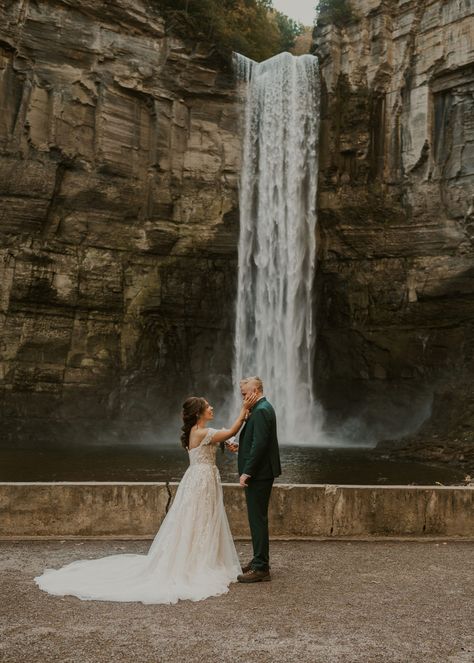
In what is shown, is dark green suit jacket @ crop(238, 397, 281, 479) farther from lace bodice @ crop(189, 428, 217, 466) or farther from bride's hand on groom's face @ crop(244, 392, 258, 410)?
lace bodice @ crop(189, 428, 217, 466)

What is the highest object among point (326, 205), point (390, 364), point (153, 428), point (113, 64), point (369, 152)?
point (113, 64)

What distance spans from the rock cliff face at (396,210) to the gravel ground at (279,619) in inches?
791

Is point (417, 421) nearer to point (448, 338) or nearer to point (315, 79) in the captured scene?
point (448, 338)

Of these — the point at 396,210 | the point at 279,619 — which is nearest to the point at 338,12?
the point at 396,210

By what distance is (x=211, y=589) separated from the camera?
5637mm

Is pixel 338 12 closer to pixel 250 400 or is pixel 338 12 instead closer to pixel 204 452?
pixel 250 400

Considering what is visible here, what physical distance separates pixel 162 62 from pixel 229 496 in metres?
24.7

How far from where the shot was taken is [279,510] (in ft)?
25.7

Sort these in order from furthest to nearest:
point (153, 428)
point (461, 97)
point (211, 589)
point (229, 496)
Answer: point (153, 428) → point (461, 97) → point (229, 496) → point (211, 589)

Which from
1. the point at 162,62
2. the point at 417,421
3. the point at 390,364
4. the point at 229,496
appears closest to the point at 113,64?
the point at 162,62

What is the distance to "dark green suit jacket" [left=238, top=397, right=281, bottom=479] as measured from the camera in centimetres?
618

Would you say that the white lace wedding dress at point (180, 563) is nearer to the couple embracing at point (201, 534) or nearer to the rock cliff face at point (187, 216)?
the couple embracing at point (201, 534)

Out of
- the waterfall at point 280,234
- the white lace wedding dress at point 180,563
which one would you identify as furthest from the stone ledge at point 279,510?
the waterfall at point 280,234

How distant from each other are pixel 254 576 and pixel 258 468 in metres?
0.92
